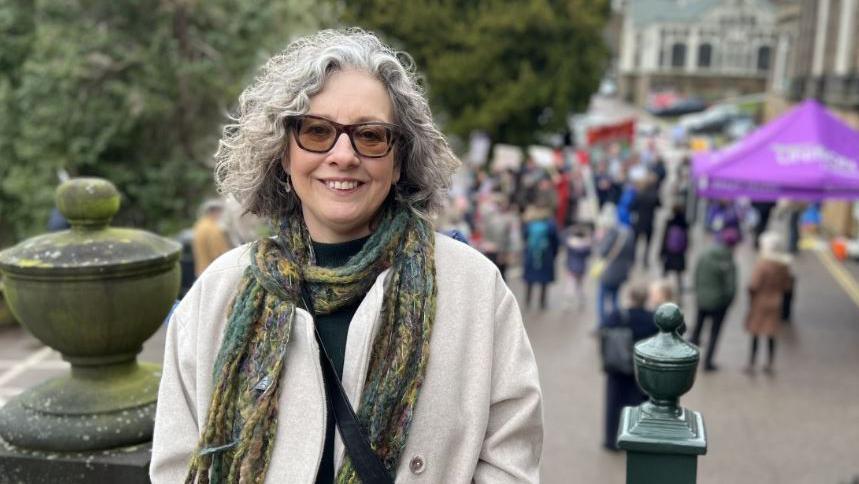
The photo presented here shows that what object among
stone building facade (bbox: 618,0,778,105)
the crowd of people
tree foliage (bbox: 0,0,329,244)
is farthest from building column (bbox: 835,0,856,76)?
stone building facade (bbox: 618,0,778,105)

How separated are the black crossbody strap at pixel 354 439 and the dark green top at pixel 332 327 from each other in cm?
4

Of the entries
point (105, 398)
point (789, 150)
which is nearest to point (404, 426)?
point (105, 398)

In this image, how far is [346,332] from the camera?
195 centimetres

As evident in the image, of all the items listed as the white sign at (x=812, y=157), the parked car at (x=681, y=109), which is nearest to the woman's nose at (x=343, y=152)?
the white sign at (x=812, y=157)

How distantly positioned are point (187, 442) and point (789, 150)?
30.3 feet

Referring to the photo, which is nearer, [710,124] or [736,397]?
[736,397]

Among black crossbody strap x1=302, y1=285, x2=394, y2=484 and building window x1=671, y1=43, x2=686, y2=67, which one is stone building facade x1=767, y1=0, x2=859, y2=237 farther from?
building window x1=671, y1=43, x2=686, y2=67

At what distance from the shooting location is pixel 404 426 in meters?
1.82

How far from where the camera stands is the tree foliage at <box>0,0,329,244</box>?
13180mm

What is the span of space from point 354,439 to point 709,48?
6668 cm

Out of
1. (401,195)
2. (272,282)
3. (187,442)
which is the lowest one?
(187,442)

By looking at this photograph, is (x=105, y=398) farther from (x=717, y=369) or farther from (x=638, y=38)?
(x=638, y=38)

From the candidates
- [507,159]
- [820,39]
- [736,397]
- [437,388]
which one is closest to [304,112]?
[437,388]

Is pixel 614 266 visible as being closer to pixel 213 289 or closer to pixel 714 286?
pixel 714 286
